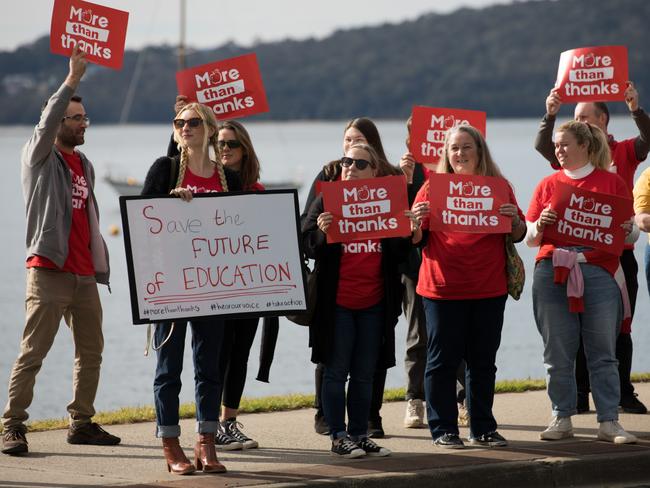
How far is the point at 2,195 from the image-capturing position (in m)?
78.5

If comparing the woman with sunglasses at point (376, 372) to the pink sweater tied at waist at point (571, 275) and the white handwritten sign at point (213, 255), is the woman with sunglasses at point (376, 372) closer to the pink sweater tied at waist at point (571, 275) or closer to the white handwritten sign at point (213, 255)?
the white handwritten sign at point (213, 255)

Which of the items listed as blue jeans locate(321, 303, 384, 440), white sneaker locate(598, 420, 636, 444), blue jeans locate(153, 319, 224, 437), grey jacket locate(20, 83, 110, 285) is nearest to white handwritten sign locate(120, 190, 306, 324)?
blue jeans locate(153, 319, 224, 437)

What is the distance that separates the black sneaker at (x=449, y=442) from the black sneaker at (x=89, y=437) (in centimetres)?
192

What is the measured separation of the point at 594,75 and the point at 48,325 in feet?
13.7

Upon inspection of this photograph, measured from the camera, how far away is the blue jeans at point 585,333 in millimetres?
7590

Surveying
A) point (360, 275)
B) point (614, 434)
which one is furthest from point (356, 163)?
point (614, 434)

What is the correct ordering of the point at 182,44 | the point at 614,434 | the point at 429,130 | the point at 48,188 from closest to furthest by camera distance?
the point at 48,188, the point at 614,434, the point at 429,130, the point at 182,44

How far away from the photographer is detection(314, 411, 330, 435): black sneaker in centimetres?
789

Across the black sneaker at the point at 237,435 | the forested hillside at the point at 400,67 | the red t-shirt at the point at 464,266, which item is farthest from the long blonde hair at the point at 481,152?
the forested hillside at the point at 400,67

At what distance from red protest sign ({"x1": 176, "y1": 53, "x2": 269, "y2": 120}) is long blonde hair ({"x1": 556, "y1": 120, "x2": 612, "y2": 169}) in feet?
7.68

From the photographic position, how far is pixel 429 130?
28.0 ft

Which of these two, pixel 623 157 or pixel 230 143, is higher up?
pixel 230 143

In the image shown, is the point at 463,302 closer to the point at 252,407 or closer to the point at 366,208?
the point at 366,208

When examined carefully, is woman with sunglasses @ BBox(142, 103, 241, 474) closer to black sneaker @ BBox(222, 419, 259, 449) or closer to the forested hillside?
black sneaker @ BBox(222, 419, 259, 449)
